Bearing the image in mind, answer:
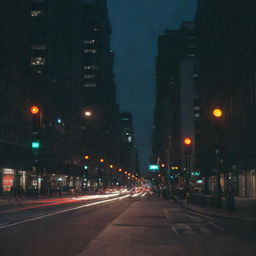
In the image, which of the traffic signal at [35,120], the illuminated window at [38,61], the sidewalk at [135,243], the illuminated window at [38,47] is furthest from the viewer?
the illuminated window at [38,47]

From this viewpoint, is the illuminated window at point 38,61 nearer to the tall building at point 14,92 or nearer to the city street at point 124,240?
the tall building at point 14,92

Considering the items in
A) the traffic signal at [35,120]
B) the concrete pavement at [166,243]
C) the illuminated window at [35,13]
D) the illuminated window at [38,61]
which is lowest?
the concrete pavement at [166,243]

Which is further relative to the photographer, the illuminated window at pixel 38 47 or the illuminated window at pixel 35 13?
the illuminated window at pixel 38 47

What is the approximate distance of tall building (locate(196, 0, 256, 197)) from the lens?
158 ft

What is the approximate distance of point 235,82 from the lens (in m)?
56.7

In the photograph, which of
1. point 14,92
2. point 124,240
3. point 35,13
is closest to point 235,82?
point 14,92

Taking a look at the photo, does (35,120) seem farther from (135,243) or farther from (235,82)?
(235,82)

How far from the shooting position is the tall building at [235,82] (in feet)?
158

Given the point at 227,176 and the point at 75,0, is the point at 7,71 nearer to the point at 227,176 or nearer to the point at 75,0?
the point at 227,176

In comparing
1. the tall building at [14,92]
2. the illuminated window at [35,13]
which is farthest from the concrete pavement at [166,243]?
the illuminated window at [35,13]

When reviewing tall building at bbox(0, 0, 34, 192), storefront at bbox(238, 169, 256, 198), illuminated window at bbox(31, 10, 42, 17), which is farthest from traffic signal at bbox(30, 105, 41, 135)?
illuminated window at bbox(31, 10, 42, 17)

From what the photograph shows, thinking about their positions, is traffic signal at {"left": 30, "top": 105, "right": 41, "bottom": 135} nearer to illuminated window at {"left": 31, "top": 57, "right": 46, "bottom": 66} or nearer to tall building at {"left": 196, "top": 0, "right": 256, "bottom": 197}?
tall building at {"left": 196, "top": 0, "right": 256, "bottom": 197}

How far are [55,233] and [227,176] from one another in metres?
50.6

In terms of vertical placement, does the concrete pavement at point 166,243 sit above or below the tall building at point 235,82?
below
